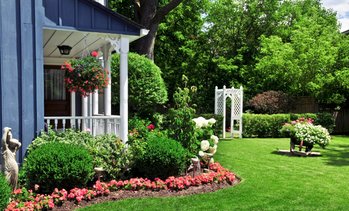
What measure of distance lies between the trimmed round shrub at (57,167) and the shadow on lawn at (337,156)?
6588 millimetres

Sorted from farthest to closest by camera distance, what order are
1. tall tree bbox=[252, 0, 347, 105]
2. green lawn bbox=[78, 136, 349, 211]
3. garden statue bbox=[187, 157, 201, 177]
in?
tall tree bbox=[252, 0, 347, 105]
garden statue bbox=[187, 157, 201, 177]
green lawn bbox=[78, 136, 349, 211]

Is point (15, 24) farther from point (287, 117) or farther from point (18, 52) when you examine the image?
point (287, 117)

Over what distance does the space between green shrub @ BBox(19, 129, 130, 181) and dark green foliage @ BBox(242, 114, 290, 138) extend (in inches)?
398

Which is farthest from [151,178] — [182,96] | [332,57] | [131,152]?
[332,57]

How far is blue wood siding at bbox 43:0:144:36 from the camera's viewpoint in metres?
6.82

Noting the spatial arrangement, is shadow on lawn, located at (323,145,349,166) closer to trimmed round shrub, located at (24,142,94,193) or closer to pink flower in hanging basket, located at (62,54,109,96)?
pink flower in hanging basket, located at (62,54,109,96)

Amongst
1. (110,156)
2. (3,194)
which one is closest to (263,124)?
(110,156)

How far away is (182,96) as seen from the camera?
780 centimetres

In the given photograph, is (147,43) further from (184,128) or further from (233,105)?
(184,128)

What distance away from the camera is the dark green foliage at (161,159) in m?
6.52

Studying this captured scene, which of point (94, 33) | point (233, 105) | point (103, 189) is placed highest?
point (94, 33)

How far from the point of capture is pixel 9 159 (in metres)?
5.70

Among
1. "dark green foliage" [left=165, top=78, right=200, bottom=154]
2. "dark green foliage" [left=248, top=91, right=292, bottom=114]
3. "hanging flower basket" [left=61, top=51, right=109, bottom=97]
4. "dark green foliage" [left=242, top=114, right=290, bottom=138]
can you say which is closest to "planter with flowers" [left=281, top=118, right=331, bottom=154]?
"dark green foliage" [left=165, top=78, right=200, bottom=154]

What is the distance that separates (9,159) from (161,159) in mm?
2558
